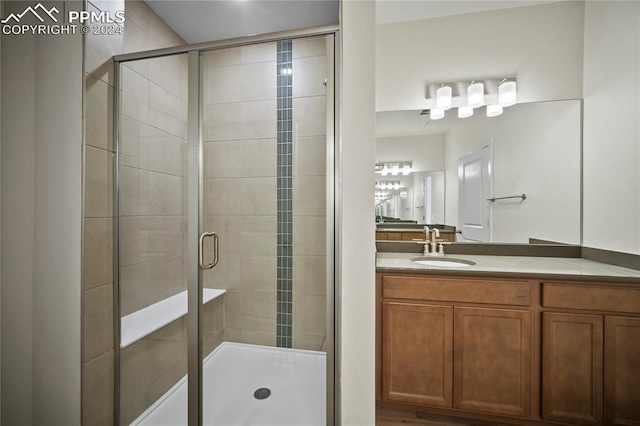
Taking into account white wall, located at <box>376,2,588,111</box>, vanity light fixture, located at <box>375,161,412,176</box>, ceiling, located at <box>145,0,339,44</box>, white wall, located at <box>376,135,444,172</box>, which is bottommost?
vanity light fixture, located at <box>375,161,412,176</box>

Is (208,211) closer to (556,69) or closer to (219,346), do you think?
(219,346)

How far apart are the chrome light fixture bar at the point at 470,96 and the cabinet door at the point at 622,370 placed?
1.49m

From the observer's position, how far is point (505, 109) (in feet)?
6.68

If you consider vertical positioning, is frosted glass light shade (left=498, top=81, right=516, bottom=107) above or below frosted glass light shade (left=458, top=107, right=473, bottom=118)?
above

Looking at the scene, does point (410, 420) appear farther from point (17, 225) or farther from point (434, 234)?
point (17, 225)

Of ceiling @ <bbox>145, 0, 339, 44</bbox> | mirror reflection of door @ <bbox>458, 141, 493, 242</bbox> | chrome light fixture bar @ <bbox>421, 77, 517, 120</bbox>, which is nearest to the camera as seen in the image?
ceiling @ <bbox>145, 0, 339, 44</bbox>

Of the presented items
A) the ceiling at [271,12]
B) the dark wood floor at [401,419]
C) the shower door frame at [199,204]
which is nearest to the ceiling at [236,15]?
the ceiling at [271,12]

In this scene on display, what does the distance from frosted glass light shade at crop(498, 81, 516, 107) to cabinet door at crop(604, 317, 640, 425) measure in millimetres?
1467

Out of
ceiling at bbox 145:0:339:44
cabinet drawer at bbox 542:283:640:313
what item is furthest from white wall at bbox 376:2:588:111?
cabinet drawer at bbox 542:283:640:313

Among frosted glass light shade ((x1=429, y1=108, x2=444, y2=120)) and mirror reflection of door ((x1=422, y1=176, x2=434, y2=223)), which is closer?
frosted glass light shade ((x1=429, y1=108, x2=444, y2=120))

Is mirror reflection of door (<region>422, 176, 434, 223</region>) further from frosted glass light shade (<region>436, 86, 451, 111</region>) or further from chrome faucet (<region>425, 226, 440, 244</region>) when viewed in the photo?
frosted glass light shade (<region>436, 86, 451, 111</region>)

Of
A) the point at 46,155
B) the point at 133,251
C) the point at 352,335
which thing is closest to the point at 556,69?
the point at 352,335

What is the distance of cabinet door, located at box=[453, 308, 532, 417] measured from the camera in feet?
4.80

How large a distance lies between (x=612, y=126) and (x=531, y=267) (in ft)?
3.35
